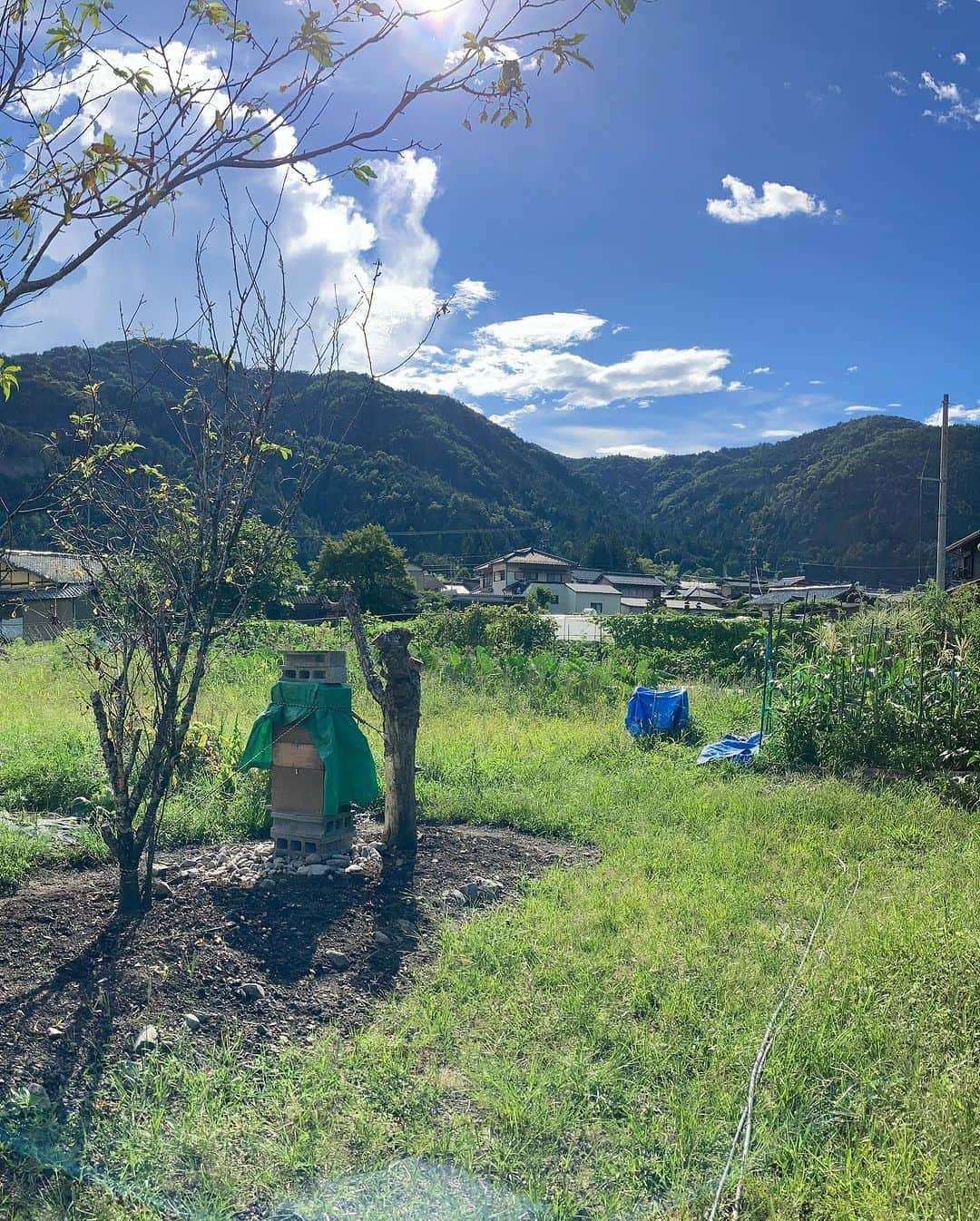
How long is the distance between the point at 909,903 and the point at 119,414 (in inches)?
179

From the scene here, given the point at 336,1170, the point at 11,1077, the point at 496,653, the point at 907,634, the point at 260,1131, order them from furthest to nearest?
the point at 496,653 → the point at 907,634 → the point at 11,1077 → the point at 260,1131 → the point at 336,1170

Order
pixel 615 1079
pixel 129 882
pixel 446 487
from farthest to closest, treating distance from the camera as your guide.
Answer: pixel 446 487 < pixel 129 882 < pixel 615 1079

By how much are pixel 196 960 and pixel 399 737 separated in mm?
1820

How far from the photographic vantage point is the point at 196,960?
10.4 feet

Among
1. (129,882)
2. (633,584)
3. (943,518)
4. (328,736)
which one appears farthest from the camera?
(633,584)

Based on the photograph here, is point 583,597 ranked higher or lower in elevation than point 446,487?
lower

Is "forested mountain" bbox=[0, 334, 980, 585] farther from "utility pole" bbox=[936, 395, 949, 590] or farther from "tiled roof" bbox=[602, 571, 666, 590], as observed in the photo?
"utility pole" bbox=[936, 395, 949, 590]

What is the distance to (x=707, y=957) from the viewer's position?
3422 mm

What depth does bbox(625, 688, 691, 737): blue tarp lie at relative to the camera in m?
8.62

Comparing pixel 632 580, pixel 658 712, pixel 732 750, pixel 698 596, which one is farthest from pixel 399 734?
pixel 632 580

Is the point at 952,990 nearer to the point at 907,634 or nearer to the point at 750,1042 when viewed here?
the point at 750,1042

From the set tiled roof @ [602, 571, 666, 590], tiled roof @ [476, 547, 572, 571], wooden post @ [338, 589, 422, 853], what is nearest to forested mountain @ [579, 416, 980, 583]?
tiled roof @ [602, 571, 666, 590]

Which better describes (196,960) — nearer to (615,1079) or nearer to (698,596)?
(615,1079)

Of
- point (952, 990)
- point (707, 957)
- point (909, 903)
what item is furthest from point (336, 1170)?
point (909, 903)
